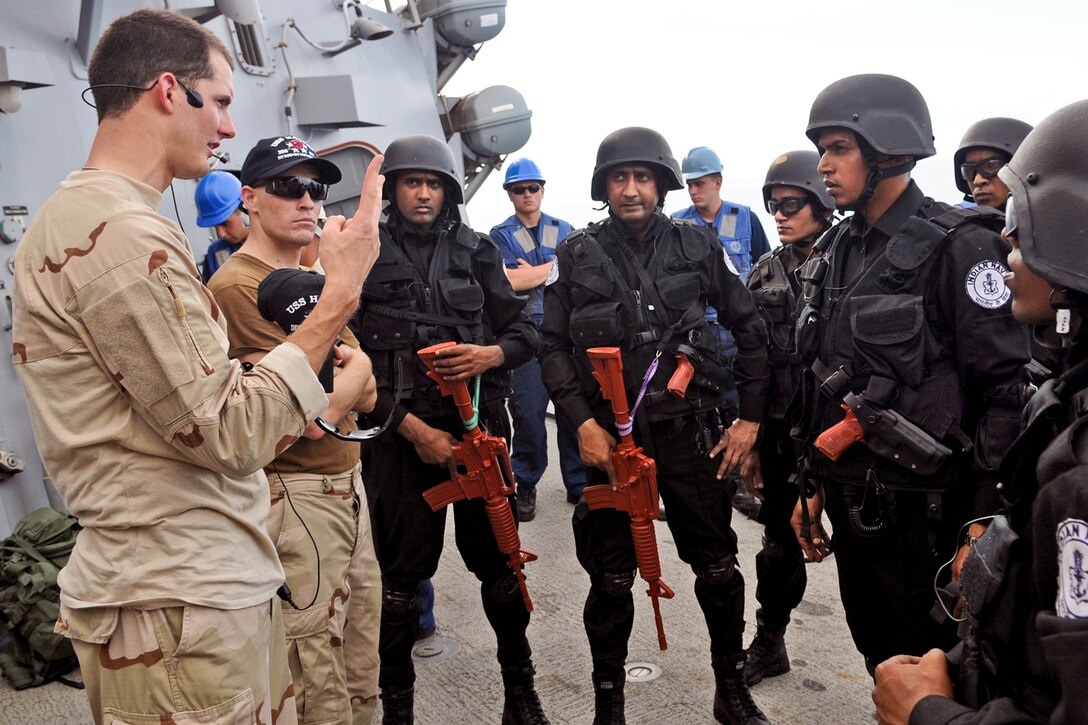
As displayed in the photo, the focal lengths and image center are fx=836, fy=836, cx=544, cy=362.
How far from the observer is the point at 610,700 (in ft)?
9.60

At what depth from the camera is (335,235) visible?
66.8 inches

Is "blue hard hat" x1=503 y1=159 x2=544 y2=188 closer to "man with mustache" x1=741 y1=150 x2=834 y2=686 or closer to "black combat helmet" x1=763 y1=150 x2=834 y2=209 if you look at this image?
"black combat helmet" x1=763 y1=150 x2=834 y2=209

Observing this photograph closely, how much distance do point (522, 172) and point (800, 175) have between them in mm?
2559

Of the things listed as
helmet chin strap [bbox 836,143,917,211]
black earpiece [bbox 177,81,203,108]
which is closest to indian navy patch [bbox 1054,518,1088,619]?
black earpiece [bbox 177,81,203,108]

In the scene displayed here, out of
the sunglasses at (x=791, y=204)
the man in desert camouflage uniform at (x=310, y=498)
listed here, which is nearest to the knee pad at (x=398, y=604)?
the man in desert camouflage uniform at (x=310, y=498)

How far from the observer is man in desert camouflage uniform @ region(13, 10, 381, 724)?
1409 mm

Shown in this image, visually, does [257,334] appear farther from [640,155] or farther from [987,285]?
[987,285]

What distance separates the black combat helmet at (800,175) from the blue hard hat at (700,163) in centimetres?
202

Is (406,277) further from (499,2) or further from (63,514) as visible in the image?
(499,2)

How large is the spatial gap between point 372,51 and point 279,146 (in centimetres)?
429

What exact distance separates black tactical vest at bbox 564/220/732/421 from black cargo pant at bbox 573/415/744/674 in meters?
0.13

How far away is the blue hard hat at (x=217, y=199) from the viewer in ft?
13.9

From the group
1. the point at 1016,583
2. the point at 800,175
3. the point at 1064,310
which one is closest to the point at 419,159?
the point at 800,175

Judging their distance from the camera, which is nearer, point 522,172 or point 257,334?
point 257,334
